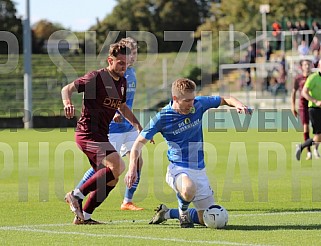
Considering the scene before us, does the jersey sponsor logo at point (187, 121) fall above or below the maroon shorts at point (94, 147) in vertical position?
above

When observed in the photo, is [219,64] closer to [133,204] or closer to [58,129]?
[58,129]

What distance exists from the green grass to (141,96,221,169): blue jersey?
0.79 m

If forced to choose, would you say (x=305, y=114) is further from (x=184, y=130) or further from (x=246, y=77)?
(x=246, y=77)

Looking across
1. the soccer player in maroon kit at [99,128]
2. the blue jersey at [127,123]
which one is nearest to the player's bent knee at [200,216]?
the soccer player in maroon kit at [99,128]

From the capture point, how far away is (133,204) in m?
12.5

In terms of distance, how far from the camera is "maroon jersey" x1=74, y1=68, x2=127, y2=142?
34.6 feet

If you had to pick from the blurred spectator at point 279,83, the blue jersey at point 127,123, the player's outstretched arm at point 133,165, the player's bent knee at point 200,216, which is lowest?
the player's bent knee at point 200,216

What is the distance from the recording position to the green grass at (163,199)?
9.23 metres

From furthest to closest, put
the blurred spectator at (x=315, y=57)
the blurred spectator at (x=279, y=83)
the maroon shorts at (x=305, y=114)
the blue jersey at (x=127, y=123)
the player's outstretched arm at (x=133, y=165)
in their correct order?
the blurred spectator at (x=279, y=83), the blurred spectator at (x=315, y=57), the maroon shorts at (x=305, y=114), the blue jersey at (x=127, y=123), the player's outstretched arm at (x=133, y=165)

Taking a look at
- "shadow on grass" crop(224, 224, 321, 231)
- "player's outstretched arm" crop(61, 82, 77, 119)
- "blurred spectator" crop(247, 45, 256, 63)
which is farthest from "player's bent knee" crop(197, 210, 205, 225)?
"blurred spectator" crop(247, 45, 256, 63)

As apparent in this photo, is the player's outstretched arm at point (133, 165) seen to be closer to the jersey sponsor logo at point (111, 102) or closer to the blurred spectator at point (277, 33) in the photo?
the jersey sponsor logo at point (111, 102)

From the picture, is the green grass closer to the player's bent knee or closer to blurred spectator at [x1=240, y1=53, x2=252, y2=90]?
the player's bent knee

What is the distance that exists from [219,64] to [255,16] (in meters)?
15.7

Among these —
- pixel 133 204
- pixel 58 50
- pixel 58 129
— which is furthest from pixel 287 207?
pixel 58 50
